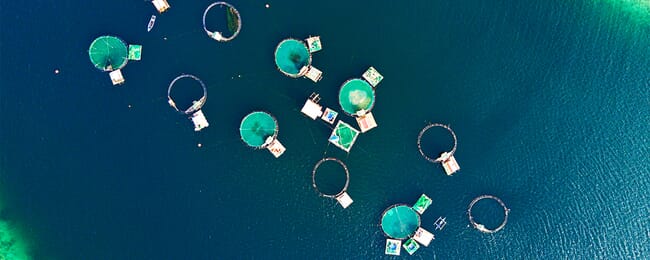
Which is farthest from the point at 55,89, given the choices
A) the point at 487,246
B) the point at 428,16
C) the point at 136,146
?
the point at 487,246

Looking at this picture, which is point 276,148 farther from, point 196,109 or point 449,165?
point 449,165

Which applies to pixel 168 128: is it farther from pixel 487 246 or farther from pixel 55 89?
pixel 487 246

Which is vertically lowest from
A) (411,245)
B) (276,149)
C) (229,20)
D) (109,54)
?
(411,245)

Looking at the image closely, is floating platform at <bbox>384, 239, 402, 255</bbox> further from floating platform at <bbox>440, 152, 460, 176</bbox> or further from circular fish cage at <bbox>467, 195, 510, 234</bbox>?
floating platform at <bbox>440, 152, 460, 176</bbox>

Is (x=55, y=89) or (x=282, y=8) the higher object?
(x=282, y=8)

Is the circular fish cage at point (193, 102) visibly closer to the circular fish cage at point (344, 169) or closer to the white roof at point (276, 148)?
the white roof at point (276, 148)

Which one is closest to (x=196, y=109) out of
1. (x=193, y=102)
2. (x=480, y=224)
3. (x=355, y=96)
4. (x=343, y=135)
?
(x=193, y=102)

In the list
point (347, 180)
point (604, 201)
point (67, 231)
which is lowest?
point (67, 231)
